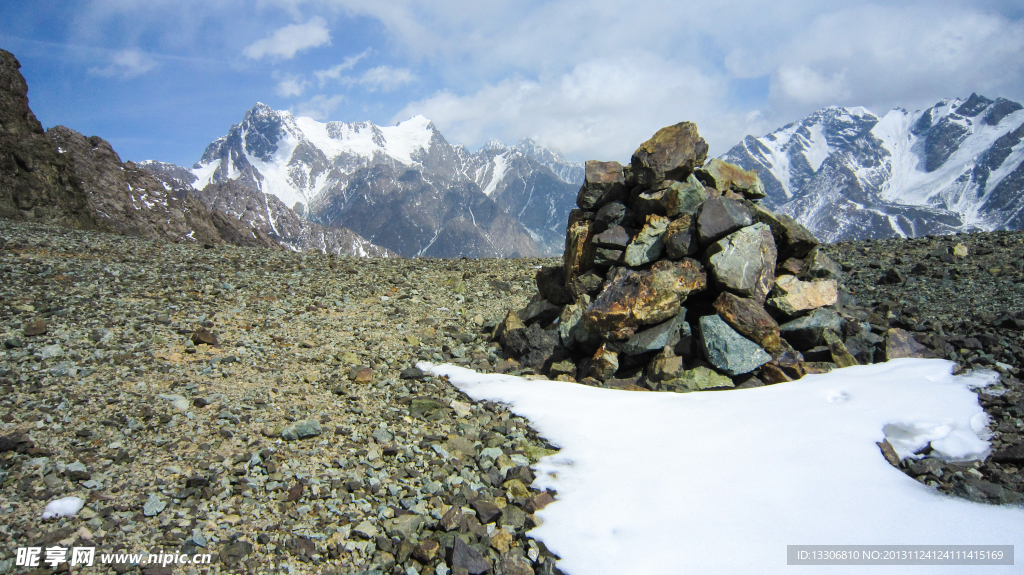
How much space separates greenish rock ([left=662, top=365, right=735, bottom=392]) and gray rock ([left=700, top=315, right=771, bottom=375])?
241 millimetres

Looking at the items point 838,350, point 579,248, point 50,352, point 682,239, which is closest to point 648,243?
point 682,239

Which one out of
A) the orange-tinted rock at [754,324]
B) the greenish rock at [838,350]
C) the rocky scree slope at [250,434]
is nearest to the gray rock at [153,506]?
the rocky scree slope at [250,434]

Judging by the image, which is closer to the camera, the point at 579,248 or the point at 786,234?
the point at 786,234

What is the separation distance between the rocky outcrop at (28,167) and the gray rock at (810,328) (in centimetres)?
5335

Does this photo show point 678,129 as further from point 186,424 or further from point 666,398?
point 186,424

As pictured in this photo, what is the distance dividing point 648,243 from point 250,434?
33.2 feet

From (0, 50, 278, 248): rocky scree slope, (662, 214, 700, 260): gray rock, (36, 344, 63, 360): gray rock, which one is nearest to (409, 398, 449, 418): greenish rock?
(662, 214, 700, 260): gray rock

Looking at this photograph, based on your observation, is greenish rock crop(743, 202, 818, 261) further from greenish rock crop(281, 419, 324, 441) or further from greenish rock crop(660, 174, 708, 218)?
greenish rock crop(281, 419, 324, 441)

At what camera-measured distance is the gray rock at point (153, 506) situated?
6348 mm

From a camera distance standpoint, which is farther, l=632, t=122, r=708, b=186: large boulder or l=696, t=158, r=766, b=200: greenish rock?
l=696, t=158, r=766, b=200: greenish rock

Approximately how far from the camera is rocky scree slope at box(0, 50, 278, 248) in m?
45.6

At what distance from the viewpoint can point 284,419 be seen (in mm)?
9094

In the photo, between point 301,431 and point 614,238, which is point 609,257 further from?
point 301,431

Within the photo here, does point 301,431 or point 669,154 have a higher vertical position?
point 669,154
